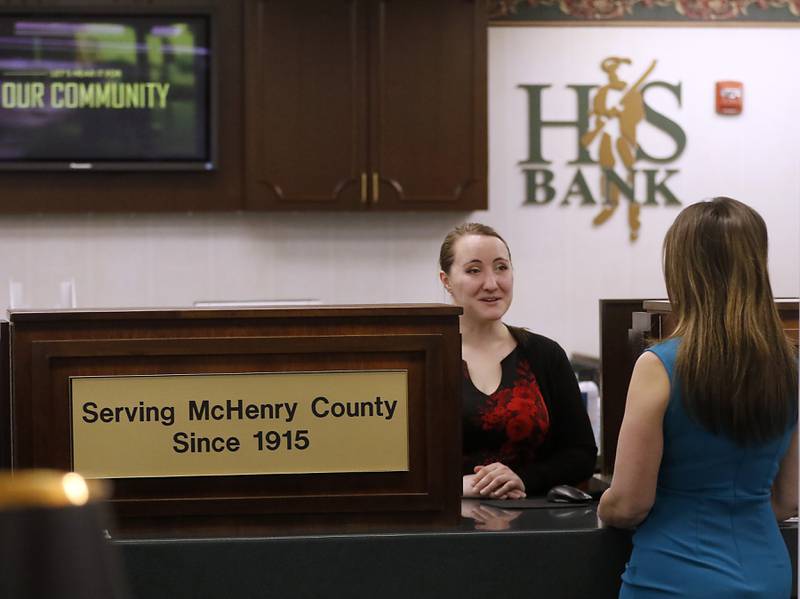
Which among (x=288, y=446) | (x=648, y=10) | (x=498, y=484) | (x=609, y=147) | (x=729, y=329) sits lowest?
(x=498, y=484)

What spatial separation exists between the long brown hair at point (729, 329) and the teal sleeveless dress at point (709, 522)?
3 centimetres

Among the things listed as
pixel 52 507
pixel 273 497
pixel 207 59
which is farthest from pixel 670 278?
pixel 207 59

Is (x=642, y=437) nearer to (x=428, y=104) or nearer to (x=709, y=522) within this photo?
(x=709, y=522)

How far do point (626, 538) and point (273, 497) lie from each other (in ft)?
2.08

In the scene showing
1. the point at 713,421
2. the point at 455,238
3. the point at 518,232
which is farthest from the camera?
the point at 518,232

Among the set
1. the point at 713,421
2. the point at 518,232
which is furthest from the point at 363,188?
the point at 713,421

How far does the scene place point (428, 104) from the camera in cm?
443

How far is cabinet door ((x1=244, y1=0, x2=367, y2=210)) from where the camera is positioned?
4375 mm

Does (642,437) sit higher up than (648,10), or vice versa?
(648,10)

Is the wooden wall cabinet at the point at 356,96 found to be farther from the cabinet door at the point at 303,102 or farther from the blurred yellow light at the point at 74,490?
the blurred yellow light at the point at 74,490

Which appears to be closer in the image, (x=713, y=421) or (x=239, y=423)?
(x=713, y=421)

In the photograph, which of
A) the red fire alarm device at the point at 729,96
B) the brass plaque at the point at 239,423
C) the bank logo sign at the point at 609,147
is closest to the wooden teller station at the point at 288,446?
the brass plaque at the point at 239,423

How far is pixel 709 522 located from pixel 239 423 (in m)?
0.82

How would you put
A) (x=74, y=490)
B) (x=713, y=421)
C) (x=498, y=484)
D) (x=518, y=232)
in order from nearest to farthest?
1. (x=74, y=490)
2. (x=713, y=421)
3. (x=498, y=484)
4. (x=518, y=232)
